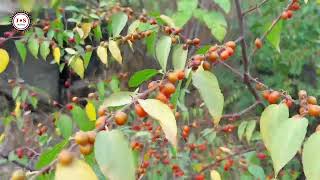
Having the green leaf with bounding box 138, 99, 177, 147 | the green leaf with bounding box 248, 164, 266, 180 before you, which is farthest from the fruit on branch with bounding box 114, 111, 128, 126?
the green leaf with bounding box 248, 164, 266, 180

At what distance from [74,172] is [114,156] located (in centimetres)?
5

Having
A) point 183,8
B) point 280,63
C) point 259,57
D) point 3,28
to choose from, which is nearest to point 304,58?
point 280,63

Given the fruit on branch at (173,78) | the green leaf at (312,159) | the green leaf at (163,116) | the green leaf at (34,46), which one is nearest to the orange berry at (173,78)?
the fruit on branch at (173,78)

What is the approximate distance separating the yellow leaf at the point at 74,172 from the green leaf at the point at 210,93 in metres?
0.21

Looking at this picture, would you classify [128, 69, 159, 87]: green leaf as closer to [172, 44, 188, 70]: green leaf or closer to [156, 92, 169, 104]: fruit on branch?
[172, 44, 188, 70]: green leaf

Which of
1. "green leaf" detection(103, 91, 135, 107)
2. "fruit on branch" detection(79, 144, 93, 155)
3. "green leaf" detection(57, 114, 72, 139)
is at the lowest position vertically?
"green leaf" detection(57, 114, 72, 139)

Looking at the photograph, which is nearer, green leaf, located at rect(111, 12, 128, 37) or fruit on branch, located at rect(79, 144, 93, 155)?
fruit on branch, located at rect(79, 144, 93, 155)

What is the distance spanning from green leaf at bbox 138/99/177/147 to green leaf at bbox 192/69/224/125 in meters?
0.08

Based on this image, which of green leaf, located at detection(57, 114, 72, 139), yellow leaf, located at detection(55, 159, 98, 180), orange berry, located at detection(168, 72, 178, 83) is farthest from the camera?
green leaf, located at detection(57, 114, 72, 139)

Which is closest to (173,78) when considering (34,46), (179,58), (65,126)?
(179,58)

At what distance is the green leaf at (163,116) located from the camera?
0.52m

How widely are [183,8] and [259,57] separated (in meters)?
2.03

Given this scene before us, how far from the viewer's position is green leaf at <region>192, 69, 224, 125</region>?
1.97 ft

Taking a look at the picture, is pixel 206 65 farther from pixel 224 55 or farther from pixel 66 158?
pixel 66 158
